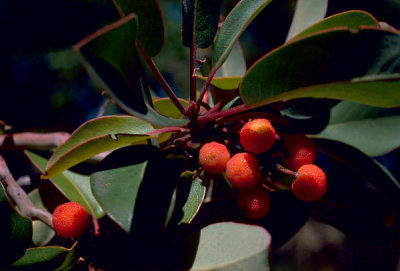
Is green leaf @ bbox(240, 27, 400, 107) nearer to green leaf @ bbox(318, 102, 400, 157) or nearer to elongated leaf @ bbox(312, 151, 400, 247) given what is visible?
green leaf @ bbox(318, 102, 400, 157)

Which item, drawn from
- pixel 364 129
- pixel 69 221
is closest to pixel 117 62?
pixel 69 221

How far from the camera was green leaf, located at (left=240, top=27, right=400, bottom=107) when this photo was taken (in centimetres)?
50

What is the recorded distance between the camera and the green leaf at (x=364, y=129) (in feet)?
3.05

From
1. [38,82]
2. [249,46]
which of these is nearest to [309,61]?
[249,46]

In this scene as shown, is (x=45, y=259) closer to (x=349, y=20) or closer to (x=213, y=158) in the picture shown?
(x=213, y=158)

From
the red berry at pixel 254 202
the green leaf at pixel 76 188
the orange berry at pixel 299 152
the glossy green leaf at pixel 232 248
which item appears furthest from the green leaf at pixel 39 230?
the orange berry at pixel 299 152

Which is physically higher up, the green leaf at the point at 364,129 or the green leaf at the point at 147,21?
the green leaf at the point at 147,21

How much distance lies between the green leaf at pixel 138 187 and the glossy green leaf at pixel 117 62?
14 centimetres

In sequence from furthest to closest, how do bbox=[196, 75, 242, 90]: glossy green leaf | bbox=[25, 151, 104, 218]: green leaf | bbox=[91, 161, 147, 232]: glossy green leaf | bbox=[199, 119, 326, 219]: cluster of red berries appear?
bbox=[25, 151, 104, 218]: green leaf < bbox=[196, 75, 242, 90]: glossy green leaf < bbox=[199, 119, 326, 219]: cluster of red berries < bbox=[91, 161, 147, 232]: glossy green leaf

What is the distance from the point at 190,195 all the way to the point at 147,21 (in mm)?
396

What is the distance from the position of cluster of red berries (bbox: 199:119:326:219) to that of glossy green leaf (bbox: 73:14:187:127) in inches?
8.1

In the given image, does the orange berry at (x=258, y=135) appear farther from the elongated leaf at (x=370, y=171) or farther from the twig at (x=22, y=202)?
the twig at (x=22, y=202)

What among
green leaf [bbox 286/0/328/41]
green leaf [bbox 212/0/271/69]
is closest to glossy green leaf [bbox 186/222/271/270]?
green leaf [bbox 212/0/271/69]

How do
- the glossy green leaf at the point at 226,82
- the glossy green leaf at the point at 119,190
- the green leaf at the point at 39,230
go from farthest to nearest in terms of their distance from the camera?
the green leaf at the point at 39,230, the glossy green leaf at the point at 226,82, the glossy green leaf at the point at 119,190
